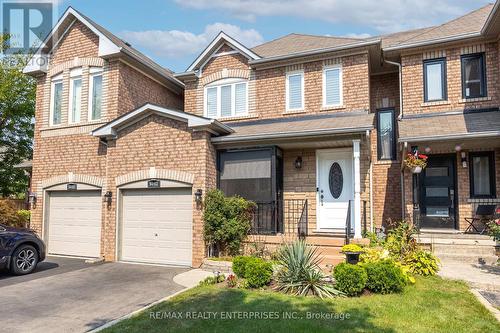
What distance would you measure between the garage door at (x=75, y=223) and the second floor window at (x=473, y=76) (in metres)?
12.0

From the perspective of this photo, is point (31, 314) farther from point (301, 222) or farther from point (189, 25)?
point (189, 25)

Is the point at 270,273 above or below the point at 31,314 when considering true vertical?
above

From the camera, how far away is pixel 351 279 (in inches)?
249

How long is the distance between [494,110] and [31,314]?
40.0 feet

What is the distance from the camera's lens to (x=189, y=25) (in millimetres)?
13195

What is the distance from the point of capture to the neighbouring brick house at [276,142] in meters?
10.2

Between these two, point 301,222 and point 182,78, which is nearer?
point 301,222

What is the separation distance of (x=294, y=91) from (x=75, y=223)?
8572 millimetres

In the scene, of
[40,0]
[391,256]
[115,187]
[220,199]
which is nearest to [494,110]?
[391,256]

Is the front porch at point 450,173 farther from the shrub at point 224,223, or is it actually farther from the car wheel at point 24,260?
the car wheel at point 24,260

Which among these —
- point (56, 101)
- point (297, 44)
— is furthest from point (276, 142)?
point (56, 101)

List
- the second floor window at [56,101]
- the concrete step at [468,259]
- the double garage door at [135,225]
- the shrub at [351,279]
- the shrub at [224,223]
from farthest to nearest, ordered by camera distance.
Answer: the second floor window at [56,101] → the double garage door at [135,225] → the shrub at [224,223] → the concrete step at [468,259] → the shrub at [351,279]

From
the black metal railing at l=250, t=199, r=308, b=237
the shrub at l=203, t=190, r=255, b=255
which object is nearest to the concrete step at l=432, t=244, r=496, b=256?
the black metal railing at l=250, t=199, r=308, b=237

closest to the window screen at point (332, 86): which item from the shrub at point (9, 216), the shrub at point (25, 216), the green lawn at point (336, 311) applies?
the green lawn at point (336, 311)
